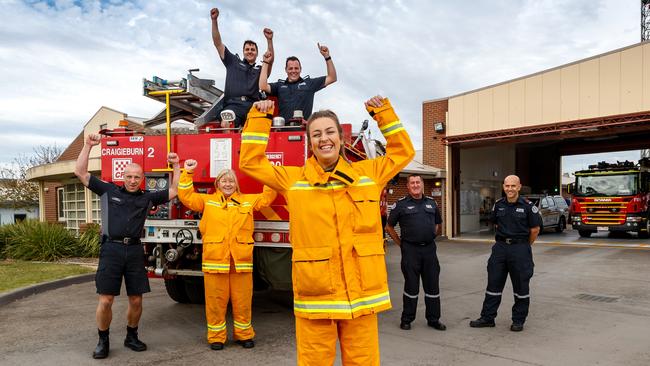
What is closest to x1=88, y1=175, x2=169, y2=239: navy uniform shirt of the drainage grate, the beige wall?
the drainage grate

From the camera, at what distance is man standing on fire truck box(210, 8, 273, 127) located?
5926 mm

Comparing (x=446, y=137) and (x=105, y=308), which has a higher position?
(x=446, y=137)

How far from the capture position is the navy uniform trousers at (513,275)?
Answer: 565 centimetres

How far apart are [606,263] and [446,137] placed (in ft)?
26.6

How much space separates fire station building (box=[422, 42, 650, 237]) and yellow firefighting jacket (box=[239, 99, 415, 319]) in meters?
13.8

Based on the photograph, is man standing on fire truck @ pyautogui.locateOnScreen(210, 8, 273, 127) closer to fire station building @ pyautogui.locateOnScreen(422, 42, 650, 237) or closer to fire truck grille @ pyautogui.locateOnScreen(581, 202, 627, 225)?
fire station building @ pyautogui.locateOnScreen(422, 42, 650, 237)

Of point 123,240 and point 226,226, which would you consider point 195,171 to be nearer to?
point 226,226

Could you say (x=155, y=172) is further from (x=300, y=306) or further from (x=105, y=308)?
(x=300, y=306)

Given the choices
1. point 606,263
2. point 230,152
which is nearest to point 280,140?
point 230,152

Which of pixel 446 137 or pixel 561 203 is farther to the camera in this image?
pixel 561 203

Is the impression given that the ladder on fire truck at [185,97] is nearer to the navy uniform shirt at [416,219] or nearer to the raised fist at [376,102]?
the navy uniform shirt at [416,219]

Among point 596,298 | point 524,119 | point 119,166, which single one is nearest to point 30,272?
point 119,166

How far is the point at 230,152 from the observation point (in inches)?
211

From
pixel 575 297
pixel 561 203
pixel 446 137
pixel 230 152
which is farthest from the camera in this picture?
pixel 561 203
